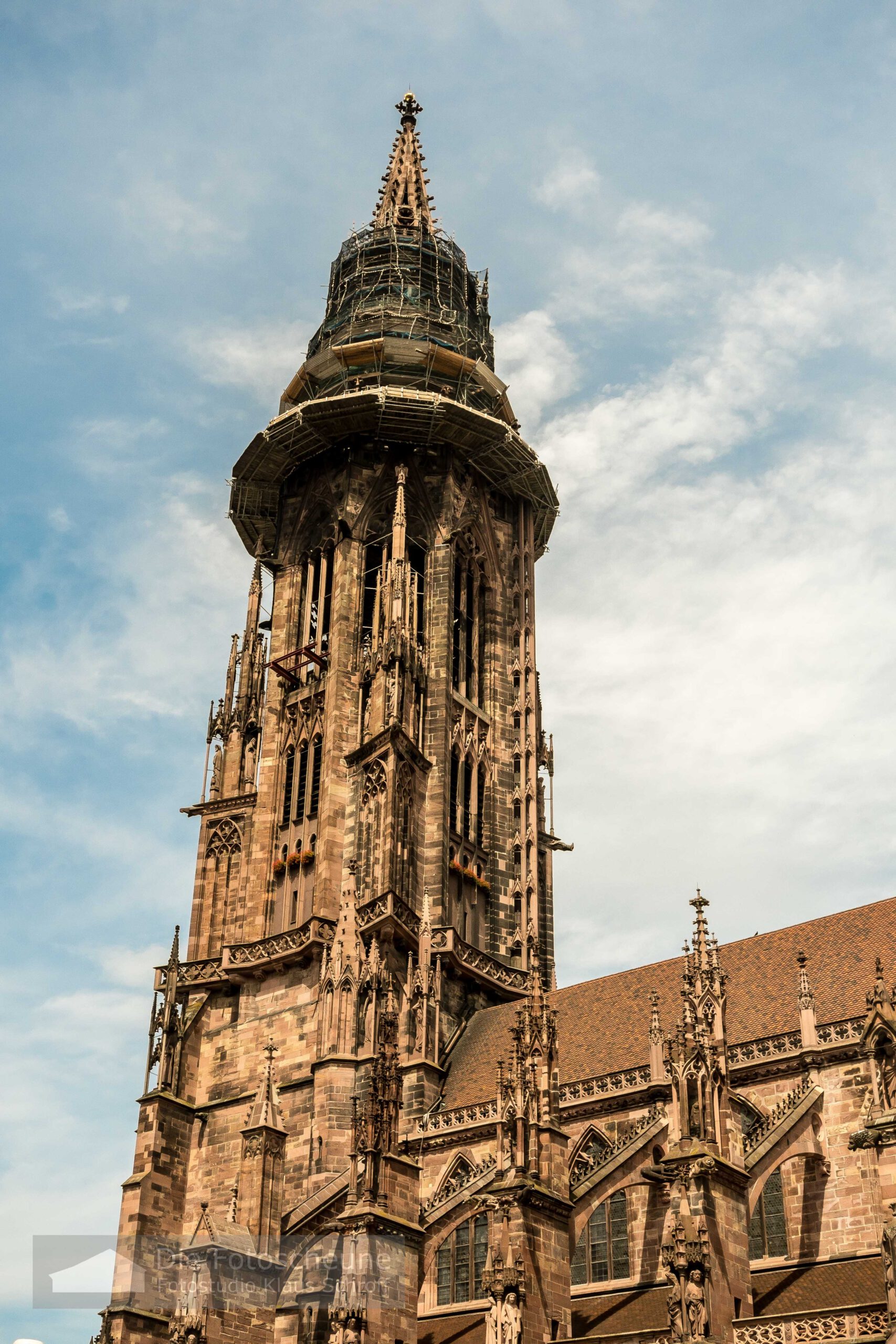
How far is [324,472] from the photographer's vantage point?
47469mm

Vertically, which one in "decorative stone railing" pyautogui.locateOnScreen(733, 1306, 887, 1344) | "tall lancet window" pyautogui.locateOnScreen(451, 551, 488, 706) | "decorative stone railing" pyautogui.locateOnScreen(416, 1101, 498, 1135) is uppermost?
"tall lancet window" pyautogui.locateOnScreen(451, 551, 488, 706)

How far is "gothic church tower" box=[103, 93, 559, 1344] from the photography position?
108 feet

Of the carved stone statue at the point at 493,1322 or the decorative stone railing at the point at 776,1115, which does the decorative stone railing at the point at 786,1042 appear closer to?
the decorative stone railing at the point at 776,1115

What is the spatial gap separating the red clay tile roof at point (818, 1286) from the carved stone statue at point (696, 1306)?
1214 mm

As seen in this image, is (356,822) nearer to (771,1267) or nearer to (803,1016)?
(803,1016)

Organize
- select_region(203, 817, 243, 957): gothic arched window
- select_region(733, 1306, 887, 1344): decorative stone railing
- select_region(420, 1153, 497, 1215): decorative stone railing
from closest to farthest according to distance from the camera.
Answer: select_region(733, 1306, 887, 1344): decorative stone railing, select_region(420, 1153, 497, 1215): decorative stone railing, select_region(203, 817, 243, 957): gothic arched window

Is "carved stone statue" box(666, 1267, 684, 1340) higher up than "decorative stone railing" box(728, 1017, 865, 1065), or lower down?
lower down

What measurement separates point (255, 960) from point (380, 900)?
3740mm

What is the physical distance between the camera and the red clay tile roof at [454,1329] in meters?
28.7

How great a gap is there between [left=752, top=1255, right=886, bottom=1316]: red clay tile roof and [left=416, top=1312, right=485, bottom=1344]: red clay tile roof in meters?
5.45

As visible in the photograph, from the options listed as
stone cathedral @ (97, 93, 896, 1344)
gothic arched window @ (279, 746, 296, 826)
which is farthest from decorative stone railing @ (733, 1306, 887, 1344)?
gothic arched window @ (279, 746, 296, 826)

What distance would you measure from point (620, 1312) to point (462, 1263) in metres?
5.42

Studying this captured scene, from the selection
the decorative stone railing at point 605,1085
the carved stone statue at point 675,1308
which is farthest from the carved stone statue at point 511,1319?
the decorative stone railing at point 605,1085

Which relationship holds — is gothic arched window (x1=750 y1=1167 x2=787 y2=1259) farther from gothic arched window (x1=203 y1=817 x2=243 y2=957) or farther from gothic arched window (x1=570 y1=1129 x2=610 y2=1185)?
gothic arched window (x1=203 y1=817 x2=243 y2=957)
